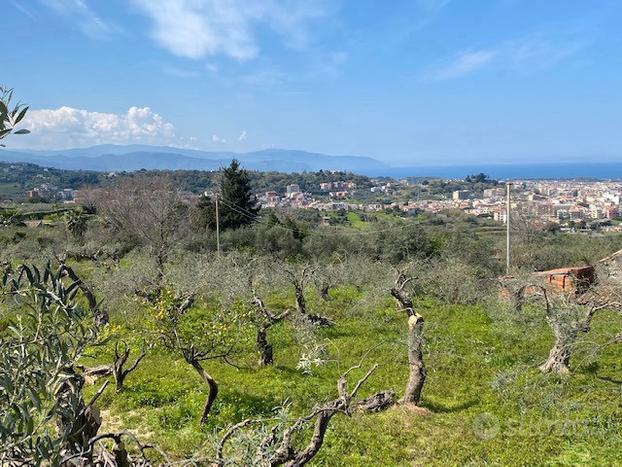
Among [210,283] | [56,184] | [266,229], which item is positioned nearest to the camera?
[210,283]

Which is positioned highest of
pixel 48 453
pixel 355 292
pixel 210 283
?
pixel 48 453

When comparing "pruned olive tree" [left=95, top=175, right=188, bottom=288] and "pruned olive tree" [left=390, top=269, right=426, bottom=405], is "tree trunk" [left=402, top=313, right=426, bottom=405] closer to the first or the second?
"pruned olive tree" [left=390, top=269, right=426, bottom=405]

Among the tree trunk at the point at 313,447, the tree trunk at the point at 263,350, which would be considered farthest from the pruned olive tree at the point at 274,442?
the tree trunk at the point at 263,350

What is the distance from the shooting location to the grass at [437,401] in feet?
28.0

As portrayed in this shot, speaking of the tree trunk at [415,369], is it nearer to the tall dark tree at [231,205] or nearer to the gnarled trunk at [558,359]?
the gnarled trunk at [558,359]

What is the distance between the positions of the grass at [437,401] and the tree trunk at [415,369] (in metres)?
0.42

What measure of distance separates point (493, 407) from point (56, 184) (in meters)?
78.1

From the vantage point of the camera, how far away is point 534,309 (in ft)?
54.7

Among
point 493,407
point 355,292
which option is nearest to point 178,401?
point 493,407

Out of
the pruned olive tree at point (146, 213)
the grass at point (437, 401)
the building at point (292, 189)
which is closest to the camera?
the grass at point (437, 401)

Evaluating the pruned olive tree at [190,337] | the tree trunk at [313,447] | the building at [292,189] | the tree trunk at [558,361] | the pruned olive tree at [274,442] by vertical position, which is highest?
the building at [292,189]

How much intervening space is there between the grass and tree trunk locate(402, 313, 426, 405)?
0.42 metres

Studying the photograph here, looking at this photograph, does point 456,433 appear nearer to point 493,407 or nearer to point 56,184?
point 493,407

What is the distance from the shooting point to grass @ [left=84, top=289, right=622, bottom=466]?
28.0ft
